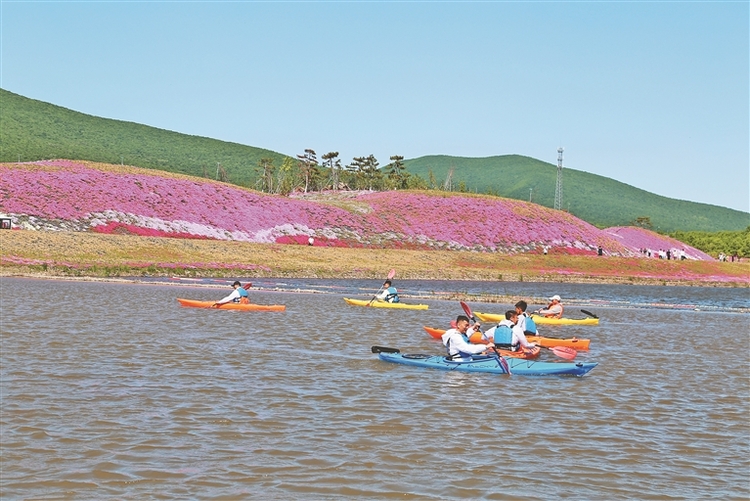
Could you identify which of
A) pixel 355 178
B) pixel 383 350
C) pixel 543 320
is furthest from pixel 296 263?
pixel 355 178

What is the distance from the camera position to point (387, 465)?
13469 millimetres

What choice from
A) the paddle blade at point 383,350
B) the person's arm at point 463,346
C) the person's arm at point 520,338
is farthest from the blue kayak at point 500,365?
the person's arm at point 520,338

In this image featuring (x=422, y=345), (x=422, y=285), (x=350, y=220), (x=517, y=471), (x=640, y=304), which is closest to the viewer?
(x=517, y=471)

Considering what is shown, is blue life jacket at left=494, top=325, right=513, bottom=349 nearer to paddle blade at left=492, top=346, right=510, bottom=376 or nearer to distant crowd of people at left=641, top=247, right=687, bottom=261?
paddle blade at left=492, top=346, right=510, bottom=376

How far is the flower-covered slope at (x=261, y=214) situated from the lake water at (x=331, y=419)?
41736 millimetres

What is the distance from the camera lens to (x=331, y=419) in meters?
16.5

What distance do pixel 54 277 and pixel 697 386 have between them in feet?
132

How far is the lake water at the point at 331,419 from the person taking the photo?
12.4 metres

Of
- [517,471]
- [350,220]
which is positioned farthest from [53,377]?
[350,220]

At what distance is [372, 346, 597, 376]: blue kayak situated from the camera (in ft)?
77.2

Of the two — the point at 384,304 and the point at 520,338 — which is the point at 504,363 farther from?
the point at 384,304

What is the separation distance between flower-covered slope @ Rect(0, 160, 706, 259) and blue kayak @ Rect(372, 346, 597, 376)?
5079 centimetres

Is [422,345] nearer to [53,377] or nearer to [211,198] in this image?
[53,377]

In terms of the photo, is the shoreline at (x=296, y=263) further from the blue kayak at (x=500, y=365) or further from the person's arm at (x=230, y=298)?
the blue kayak at (x=500, y=365)
